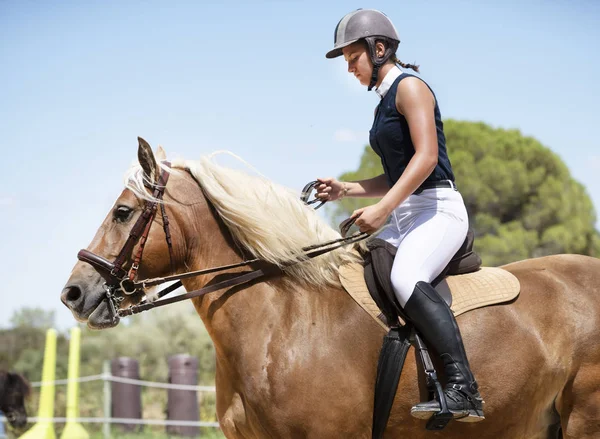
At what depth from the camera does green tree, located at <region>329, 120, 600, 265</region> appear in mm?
26781

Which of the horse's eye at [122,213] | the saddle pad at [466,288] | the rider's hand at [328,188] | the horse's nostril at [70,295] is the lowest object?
the saddle pad at [466,288]

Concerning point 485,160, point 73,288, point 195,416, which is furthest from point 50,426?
point 485,160

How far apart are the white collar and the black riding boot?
1185 millimetres

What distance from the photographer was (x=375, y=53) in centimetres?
419

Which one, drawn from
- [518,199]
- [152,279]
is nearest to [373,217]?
[152,279]

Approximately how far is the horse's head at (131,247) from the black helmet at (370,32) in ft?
4.34

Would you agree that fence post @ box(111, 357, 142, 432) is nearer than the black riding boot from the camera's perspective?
No

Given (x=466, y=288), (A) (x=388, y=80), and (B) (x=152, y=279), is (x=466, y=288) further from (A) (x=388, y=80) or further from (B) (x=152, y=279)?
(B) (x=152, y=279)

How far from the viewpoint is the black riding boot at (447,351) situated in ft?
12.3

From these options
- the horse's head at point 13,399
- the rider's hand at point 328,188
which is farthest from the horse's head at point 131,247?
the horse's head at point 13,399

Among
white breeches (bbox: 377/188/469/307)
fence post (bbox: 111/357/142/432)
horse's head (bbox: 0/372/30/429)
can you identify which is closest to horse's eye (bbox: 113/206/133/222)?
white breeches (bbox: 377/188/469/307)

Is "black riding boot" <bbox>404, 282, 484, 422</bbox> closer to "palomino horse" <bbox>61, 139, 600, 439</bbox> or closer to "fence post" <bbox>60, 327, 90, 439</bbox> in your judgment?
"palomino horse" <bbox>61, 139, 600, 439</bbox>

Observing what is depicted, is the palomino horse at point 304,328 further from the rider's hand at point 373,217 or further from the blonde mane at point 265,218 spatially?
the rider's hand at point 373,217

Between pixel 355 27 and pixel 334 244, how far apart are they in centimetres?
132
